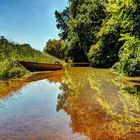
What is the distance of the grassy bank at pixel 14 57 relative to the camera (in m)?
19.8

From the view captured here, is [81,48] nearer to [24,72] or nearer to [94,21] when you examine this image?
[94,21]

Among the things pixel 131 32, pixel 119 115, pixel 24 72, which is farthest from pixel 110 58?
pixel 119 115

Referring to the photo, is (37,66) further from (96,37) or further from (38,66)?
(96,37)

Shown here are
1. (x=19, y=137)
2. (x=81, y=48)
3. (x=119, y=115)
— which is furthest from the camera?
(x=81, y=48)

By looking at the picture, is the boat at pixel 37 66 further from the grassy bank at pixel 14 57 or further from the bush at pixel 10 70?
the bush at pixel 10 70

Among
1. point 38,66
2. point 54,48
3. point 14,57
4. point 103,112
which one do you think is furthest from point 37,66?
point 54,48

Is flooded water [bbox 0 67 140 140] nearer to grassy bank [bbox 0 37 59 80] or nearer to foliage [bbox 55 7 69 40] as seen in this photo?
grassy bank [bbox 0 37 59 80]

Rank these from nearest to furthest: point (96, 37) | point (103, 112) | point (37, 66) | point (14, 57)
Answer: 1. point (103, 112)
2. point (14, 57)
3. point (37, 66)
4. point (96, 37)

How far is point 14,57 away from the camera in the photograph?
79.7ft

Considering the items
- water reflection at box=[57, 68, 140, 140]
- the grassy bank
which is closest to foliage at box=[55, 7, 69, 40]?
the grassy bank

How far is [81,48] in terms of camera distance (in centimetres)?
4191

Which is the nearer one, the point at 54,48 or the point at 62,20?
the point at 62,20

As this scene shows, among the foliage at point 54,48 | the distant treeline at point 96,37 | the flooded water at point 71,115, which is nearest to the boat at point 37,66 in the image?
the distant treeline at point 96,37

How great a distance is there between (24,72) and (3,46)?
176 inches
